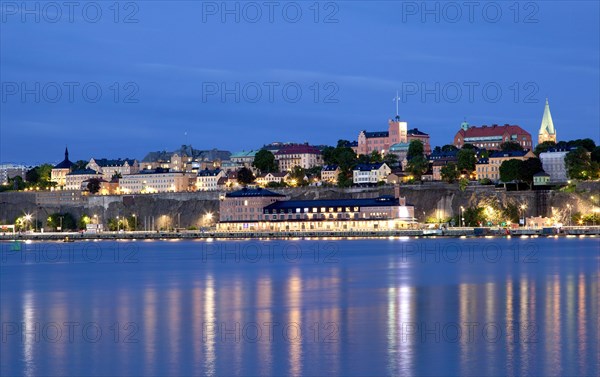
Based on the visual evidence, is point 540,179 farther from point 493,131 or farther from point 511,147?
point 493,131

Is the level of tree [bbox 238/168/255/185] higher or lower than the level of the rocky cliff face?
higher

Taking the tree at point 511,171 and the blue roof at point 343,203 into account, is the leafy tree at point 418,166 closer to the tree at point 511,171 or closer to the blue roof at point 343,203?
the blue roof at point 343,203

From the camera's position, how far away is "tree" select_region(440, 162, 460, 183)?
285 ft

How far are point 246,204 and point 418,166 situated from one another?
16915 mm

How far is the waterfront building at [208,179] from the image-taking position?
10838 centimetres

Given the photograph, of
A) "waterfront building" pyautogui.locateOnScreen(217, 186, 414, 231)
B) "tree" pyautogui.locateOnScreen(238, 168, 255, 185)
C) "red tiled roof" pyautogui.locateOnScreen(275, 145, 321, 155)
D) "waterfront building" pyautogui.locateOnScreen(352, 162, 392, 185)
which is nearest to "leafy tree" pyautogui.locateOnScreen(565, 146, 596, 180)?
"waterfront building" pyautogui.locateOnScreen(217, 186, 414, 231)

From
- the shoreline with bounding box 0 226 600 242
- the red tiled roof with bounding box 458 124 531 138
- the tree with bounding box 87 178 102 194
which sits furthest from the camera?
the red tiled roof with bounding box 458 124 531 138

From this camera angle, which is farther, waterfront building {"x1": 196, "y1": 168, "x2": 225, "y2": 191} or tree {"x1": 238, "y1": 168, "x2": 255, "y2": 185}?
waterfront building {"x1": 196, "y1": 168, "x2": 225, "y2": 191}

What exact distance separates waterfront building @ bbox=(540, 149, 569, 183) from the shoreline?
44.3 feet

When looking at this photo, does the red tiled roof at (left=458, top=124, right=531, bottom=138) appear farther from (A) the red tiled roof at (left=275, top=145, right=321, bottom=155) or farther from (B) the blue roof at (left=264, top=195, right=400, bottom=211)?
(B) the blue roof at (left=264, top=195, right=400, bottom=211)

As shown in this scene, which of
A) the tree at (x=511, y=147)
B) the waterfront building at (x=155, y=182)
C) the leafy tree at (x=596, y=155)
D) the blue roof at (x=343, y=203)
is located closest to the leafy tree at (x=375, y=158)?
the tree at (x=511, y=147)

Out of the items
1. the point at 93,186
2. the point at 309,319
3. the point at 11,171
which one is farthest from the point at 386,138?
the point at 309,319

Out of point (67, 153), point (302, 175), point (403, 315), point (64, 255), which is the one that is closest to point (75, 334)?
point (403, 315)

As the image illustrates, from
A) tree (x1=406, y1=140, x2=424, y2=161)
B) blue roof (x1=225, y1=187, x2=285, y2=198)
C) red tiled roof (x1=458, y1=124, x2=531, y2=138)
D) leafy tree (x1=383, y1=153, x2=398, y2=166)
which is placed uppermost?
red tiled roof (x1=458, y1=124, x2=531, y2=138)
